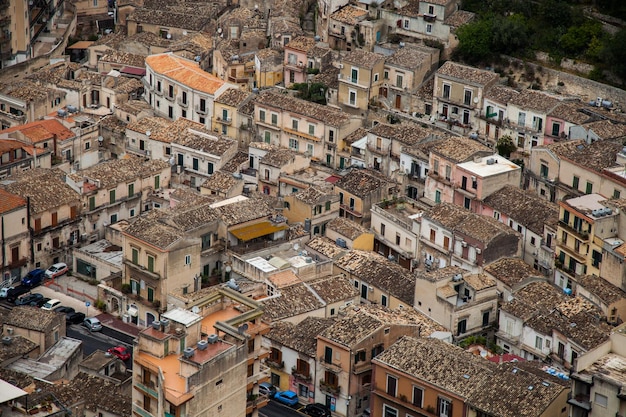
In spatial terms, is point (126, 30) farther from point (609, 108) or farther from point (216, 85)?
point (609, 108)

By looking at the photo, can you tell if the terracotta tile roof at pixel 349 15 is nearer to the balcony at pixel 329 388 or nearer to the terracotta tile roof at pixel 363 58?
the terracotta tile roof at pixel 363 58

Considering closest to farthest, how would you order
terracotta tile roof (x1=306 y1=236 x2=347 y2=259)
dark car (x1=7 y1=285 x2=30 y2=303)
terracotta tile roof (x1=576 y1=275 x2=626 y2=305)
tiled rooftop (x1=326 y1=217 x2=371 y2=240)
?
terracotta tile roof (x1=576 y1=275 x2=626 y2=305) < terracotta tile roof (x1=306 y1=236 x2=347 y2=259) < dark car (x1=7 y1=285 x2=30 y2=303) < tiled rooftop (x1=326 y1=217 x2=371 y2=240)

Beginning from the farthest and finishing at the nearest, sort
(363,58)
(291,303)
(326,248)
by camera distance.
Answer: (363,58)
(326,248)
(291,303)

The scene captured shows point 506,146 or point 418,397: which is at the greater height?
point 506,146

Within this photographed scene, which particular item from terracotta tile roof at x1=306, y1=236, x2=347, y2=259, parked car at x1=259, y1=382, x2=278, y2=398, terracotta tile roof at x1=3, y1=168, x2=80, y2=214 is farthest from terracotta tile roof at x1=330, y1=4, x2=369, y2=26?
parked car at x1=259, y1=382, x2=278, y2=398

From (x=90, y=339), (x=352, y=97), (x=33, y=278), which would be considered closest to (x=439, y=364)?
(x=90, y=339)

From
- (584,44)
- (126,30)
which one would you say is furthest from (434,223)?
(126,30)

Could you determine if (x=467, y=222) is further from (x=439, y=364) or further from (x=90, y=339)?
(x=90, y=339)

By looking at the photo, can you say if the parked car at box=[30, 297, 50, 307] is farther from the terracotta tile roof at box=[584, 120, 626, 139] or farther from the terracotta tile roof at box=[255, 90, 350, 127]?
the terracotta tile roof at box=[584, 120, 626, 139]
